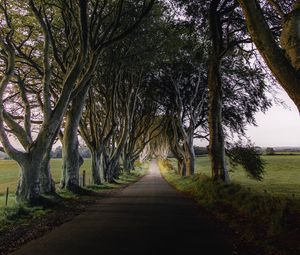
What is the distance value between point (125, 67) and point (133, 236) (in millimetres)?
18984

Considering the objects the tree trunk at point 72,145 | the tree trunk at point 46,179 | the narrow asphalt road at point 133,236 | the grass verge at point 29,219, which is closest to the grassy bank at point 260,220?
the narrow asphalt road at point 133,236

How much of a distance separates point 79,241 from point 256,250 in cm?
374

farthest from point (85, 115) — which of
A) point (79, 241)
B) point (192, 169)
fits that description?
point (79, 241)

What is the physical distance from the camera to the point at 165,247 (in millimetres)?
7230

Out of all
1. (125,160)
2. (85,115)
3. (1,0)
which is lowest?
(125,160)

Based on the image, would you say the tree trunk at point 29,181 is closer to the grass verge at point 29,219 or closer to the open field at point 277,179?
the grass verge at point 29,219

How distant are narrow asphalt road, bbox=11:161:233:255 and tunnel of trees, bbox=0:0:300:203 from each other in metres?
3.53

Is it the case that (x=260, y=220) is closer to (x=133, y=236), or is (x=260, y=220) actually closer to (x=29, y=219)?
(x=133, y=236)

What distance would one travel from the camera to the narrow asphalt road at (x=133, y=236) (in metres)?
7.02

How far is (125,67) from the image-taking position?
1019 inches

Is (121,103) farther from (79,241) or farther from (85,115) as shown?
(79,241)

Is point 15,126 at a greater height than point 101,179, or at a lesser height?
greater

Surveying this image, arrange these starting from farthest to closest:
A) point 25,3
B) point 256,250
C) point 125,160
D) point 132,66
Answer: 1. point 125,160
2. point 132,66
3. point 25,3
4. point 256,250

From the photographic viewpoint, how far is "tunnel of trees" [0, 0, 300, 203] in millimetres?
13094
